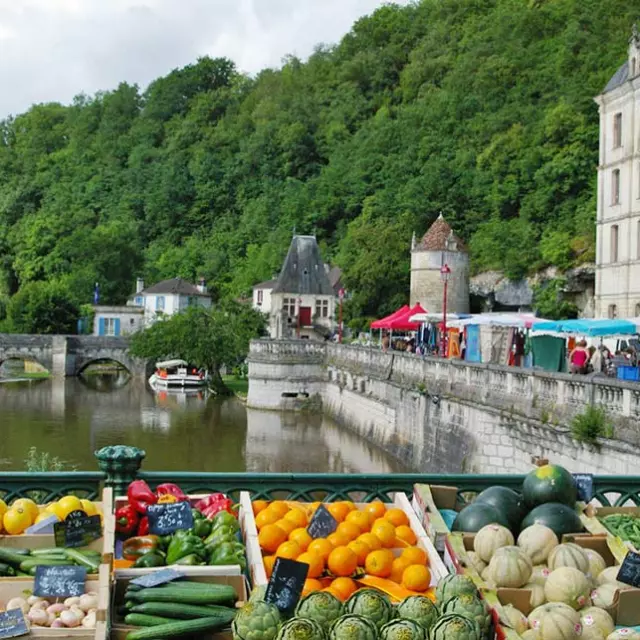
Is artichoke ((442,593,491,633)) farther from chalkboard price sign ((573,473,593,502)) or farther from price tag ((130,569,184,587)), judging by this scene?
chalkboard price sign ((573,473,593,502))

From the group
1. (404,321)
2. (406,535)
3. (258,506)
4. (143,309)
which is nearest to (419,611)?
(406,535)

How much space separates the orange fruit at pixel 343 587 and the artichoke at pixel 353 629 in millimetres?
1146

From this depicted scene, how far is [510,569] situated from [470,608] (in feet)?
2.21

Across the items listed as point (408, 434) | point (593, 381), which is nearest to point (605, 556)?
point (593, 381)

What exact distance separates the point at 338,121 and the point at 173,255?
23069 mm

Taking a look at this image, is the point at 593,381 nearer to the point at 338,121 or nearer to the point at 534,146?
the point at 534,146

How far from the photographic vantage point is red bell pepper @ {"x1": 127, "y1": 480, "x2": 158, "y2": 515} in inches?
228

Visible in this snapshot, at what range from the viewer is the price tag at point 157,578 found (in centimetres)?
485

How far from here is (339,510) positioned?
242 inches

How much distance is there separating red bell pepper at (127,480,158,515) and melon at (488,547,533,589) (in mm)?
2261

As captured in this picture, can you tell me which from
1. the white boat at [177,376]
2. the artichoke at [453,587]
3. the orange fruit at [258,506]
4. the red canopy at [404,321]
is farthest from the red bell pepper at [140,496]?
the white boat at [177,376]

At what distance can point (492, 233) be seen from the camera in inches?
2239

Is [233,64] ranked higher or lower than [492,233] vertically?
higher

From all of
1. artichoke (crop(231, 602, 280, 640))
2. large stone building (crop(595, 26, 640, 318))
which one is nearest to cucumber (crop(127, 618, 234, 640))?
artichoke (crop(231, 602, 280, 640))
